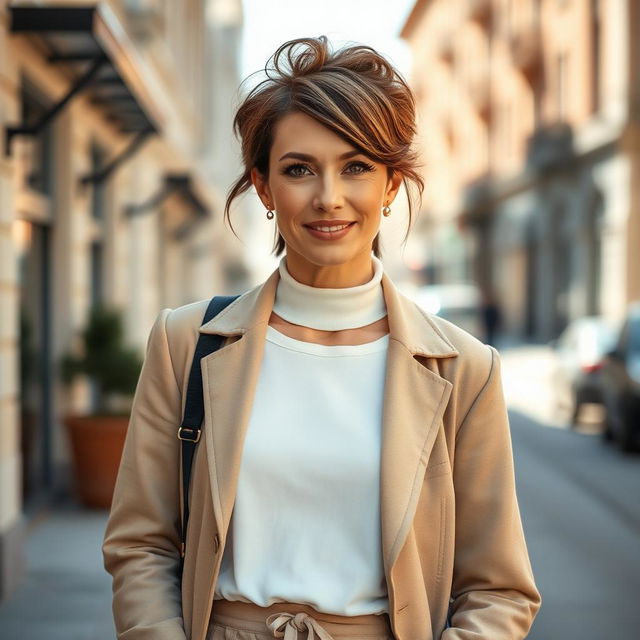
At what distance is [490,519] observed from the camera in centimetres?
223

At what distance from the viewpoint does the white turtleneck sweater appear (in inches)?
84.0

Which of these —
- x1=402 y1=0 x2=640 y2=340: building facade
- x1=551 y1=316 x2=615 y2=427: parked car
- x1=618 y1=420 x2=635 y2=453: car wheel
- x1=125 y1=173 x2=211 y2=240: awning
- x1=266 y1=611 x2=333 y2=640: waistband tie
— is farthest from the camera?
x1=402 y1=0 x2=640 y2=340: building facade

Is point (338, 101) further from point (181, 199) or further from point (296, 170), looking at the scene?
point (181, 199)

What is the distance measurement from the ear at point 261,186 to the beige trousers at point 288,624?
87 centimetres

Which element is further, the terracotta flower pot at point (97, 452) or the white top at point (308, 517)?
the terracotta flower pot at point (97, 452)

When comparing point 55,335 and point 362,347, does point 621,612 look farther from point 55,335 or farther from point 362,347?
point 55,335

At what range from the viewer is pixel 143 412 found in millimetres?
2258

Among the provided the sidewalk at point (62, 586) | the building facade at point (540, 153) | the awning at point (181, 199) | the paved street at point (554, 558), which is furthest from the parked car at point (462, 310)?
the sidewalk at point (62, 586)

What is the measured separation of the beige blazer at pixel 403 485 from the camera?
2156 millimetres

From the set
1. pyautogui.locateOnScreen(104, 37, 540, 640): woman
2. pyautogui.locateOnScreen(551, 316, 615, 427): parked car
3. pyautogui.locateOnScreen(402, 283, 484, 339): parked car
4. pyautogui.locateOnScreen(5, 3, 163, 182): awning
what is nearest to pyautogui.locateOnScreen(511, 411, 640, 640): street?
pyautogui.locateOnScreen(551, 316, 615, 427): parked car

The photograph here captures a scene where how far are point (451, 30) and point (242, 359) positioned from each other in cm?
4908

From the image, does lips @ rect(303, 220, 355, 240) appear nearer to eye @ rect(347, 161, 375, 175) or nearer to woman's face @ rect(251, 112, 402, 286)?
woman's face @ rect(251, 112, 402, 286)

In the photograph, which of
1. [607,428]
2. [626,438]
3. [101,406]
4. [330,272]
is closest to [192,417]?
[330,272]

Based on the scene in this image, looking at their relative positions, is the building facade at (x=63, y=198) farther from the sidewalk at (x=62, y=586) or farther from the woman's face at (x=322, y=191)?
the woman's face at (x=322, y=191)
